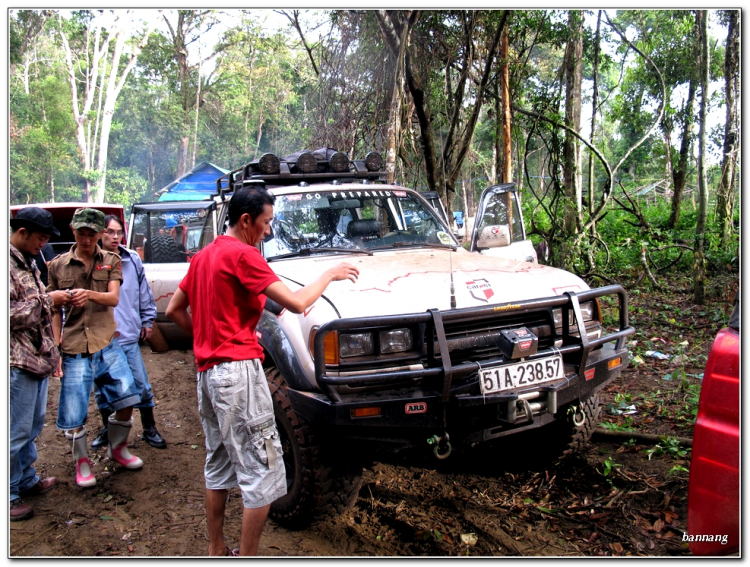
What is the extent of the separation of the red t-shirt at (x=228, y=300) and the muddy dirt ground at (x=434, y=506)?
1117 millimetres

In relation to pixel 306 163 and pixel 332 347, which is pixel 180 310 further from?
pixel 306 163

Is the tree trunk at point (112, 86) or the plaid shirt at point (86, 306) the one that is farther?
the tree trunk at point (112, 86)

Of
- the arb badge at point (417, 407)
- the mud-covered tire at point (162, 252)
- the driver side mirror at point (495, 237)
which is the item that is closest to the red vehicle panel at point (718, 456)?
the arb badge at point (417, 407)

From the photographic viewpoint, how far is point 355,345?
2803 mm

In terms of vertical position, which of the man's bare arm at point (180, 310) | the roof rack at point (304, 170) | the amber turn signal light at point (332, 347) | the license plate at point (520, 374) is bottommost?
the license plate at point (520, 374)

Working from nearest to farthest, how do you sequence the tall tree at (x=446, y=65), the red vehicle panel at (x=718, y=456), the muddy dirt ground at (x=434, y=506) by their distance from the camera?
the red vehicle panel at (x=718, y=456)
the muddy dirt ground at (x=434, y=506)
the tall tree at (x=446, y=65)

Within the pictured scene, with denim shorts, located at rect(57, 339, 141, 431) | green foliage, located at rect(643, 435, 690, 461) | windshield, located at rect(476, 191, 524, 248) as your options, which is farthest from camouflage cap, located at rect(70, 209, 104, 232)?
green foliage, located at rect(643, 435, 690, 461)

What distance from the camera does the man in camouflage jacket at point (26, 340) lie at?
318 centimetres

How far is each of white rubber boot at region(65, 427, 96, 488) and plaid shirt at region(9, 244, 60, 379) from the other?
588mm

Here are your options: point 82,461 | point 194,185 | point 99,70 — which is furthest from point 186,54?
point 82,461

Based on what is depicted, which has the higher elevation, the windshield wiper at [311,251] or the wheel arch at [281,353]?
the windshield wiper at [311,251]

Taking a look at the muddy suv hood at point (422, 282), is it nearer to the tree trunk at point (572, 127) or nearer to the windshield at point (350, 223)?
the windshield at point (350, 223)

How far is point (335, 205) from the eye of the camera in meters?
4.27

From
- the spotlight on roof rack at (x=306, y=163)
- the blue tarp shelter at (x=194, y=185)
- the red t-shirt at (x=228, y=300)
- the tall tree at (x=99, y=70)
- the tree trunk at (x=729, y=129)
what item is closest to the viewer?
Answer: the red t-shirt at (x=228, y=300)
